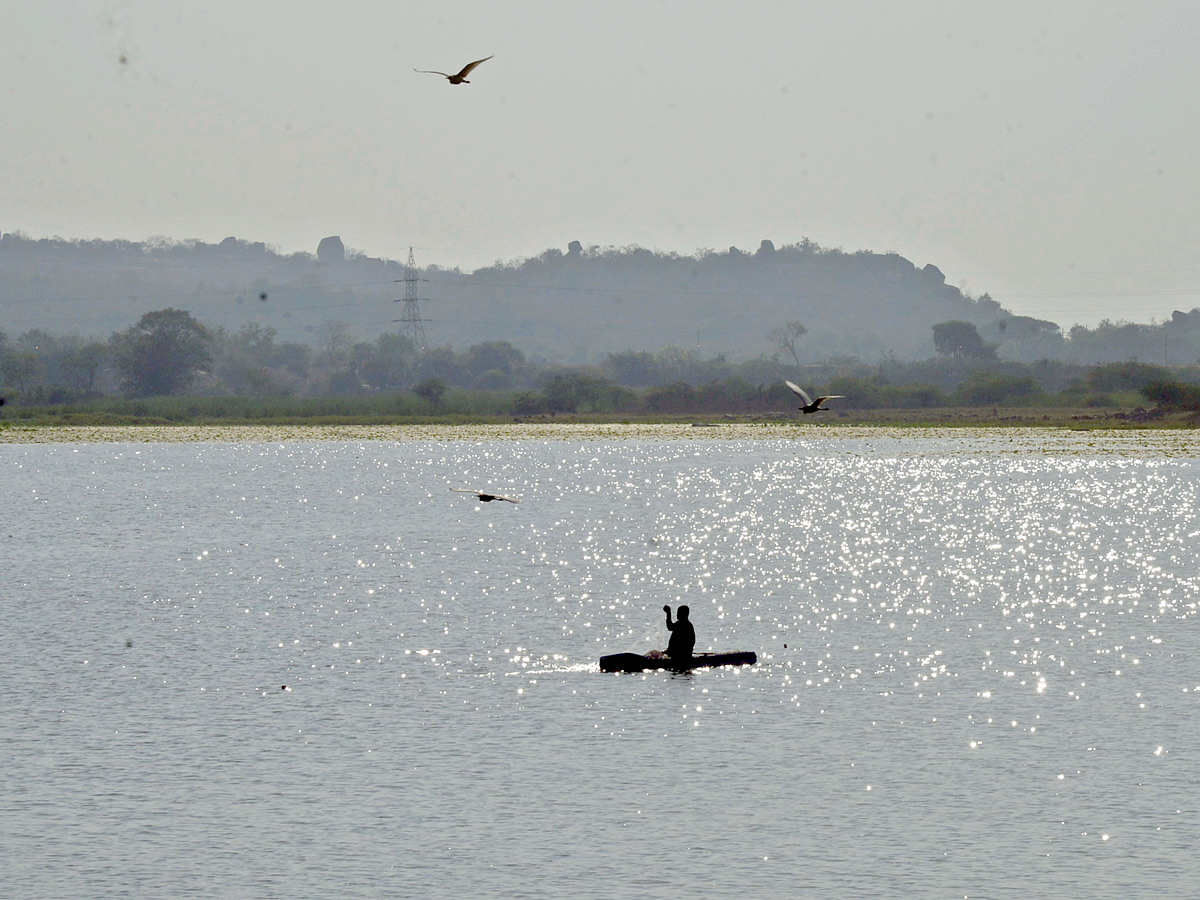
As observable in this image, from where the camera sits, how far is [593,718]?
31.7 metres

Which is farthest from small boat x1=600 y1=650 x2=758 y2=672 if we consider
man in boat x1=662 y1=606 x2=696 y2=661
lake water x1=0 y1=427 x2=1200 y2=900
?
lake water x1=0 y1=427 x2=1200 y2=900

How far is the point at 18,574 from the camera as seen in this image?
6053 cm

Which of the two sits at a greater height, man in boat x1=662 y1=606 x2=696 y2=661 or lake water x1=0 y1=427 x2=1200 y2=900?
man in boat x1=662 y1=606 x2=696 y2=661

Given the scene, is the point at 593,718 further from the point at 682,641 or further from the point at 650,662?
the point at 682,641

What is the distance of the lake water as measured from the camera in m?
22.5

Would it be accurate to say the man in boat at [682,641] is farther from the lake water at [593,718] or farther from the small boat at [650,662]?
the lake water at [593,718]

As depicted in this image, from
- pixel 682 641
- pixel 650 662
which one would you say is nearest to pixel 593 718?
pixel 650 662

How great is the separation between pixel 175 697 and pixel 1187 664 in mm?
23142

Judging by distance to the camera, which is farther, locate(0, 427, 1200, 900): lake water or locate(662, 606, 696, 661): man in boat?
locate(662, 606, 696, 661): man in boat

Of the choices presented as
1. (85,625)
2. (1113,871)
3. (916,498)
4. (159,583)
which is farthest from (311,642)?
(916,498)

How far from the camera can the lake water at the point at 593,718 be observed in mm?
22500

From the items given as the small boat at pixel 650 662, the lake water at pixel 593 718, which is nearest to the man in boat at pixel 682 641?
the small boat at pixel 650 662

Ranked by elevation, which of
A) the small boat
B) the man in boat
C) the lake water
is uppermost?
the man in boat

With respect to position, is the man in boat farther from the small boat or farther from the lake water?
the lake water
